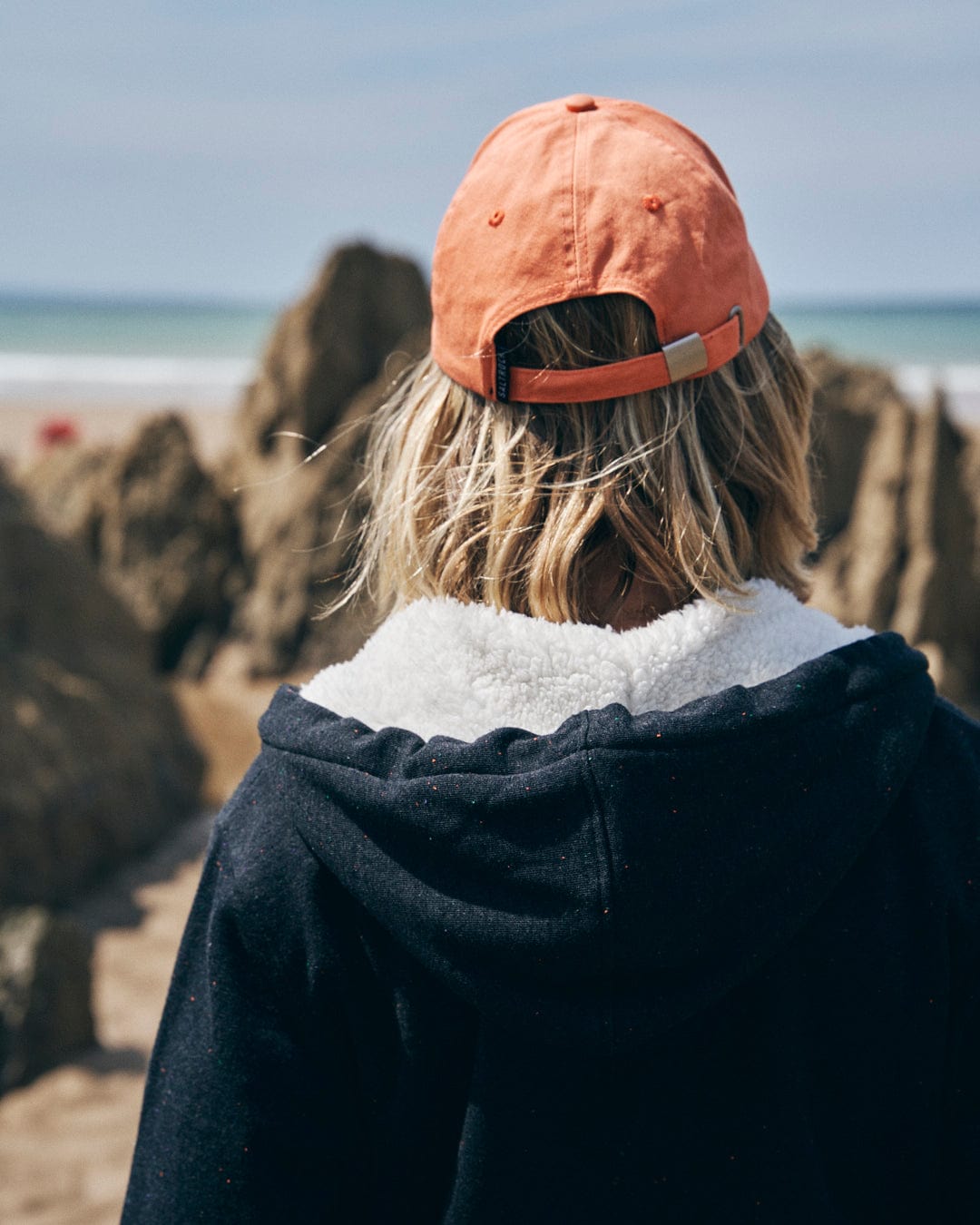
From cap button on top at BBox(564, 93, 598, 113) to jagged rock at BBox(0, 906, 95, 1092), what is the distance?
8.91ft

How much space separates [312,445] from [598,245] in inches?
176

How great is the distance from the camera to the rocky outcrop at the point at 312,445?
5.53 m

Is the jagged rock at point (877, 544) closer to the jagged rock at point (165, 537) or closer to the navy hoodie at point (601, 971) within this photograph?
the jagged rock at point (165, 537)

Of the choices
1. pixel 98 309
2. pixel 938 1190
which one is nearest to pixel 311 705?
pixel 938 1190

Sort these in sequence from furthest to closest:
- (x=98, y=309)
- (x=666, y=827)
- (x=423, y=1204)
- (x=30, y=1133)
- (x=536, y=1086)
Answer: (x=98, y=309) → (x=30, y=1133) → (x=423, y=1204) → (x=536, y=1086) → (x=666, y=827)

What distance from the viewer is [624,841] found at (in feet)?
3.29

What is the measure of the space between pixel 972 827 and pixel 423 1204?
2.29 ft

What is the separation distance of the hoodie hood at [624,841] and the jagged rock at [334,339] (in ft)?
15.6

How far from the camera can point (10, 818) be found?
147 inches

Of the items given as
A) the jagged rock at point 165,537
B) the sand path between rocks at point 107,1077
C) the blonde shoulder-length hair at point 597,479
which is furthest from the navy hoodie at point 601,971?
the jagged rock at point 165,537

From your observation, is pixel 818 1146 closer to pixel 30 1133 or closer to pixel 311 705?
pixel 311 705

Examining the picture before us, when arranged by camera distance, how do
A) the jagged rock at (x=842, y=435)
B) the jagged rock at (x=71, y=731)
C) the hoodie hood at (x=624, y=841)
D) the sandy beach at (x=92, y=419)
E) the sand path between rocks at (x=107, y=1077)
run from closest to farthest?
the hoodie hood at (x=624, y=841)
the sand path between rocks at (x=107, y=1077)
the jagged rock at (x=71, y=731)
the jagged rock at (x=842, y=435)
the sandy beach at (x=92, y=419)

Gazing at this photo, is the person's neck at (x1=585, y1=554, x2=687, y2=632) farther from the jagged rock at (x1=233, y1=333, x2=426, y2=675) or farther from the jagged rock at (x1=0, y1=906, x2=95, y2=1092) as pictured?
the jagged rock at (x1=233, y1=333, x2=426, y2=675)

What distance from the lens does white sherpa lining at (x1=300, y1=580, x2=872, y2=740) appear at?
1.08 meters
